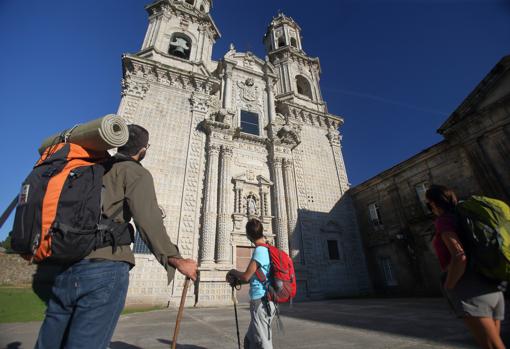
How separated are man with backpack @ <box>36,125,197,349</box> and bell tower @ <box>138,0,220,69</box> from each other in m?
17.6

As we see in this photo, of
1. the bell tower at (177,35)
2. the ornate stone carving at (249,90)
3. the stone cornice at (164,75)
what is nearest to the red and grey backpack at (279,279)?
the stone cornice at (164,75)

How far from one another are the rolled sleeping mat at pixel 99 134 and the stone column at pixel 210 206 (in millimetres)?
10442

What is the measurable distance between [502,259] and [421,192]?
→ 45.7 feet

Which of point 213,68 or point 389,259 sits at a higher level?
point 213,68

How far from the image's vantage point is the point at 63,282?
53.4 inches

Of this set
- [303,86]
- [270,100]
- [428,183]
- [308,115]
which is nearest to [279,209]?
[428,183]

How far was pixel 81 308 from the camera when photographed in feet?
4.31

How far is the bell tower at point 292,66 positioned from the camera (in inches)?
839

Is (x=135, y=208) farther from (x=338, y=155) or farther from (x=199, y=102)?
(x=338, y=155)

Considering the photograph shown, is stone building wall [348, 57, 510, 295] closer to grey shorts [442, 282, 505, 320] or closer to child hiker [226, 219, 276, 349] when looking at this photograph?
grey shorts [442, 282, 505, 320]

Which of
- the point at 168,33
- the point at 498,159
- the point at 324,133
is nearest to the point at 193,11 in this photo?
the point at 168,33

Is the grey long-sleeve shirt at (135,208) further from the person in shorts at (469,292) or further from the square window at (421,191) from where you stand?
the square window at (421,191)

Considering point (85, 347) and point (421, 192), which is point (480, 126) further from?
point (85, 347)

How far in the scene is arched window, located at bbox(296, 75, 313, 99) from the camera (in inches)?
910
